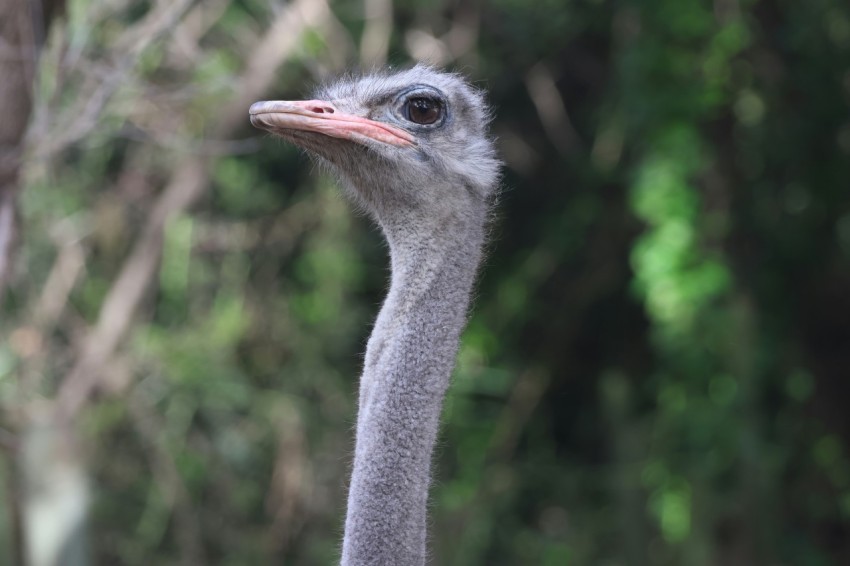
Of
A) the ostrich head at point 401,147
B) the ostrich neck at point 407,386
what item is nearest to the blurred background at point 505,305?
the ostrich head at point 401,147

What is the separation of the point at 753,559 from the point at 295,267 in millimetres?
3156

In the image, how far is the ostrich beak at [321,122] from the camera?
2.24 metres

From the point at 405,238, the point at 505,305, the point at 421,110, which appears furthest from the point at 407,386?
the point at 505,305

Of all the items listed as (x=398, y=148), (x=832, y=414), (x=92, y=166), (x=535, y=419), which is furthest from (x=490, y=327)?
(x=398, y=148)

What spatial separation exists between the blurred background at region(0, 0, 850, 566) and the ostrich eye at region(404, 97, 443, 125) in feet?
8.84

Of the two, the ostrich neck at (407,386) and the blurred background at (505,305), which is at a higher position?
the blurred background at (505,305)

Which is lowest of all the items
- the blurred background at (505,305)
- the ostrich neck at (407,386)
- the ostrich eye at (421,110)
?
the ostrich neck at (407,386)

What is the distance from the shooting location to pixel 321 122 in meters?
2.34

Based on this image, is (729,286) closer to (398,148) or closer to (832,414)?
(832,414)

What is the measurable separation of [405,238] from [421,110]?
0.28m

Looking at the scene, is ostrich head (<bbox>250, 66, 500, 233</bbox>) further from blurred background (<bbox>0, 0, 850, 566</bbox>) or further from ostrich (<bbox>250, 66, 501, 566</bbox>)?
blurred background (<bbox>0, 0, 850, 566</bbox>)

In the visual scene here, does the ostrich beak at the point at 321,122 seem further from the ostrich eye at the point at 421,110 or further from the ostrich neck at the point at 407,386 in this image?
the ostrich neck at the point at 407,386

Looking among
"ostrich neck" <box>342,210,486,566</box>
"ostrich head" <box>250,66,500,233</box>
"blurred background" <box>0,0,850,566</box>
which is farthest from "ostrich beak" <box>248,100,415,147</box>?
"blurred background" <box>0,0,850,566</box>

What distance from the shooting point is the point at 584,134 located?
7.95 m
